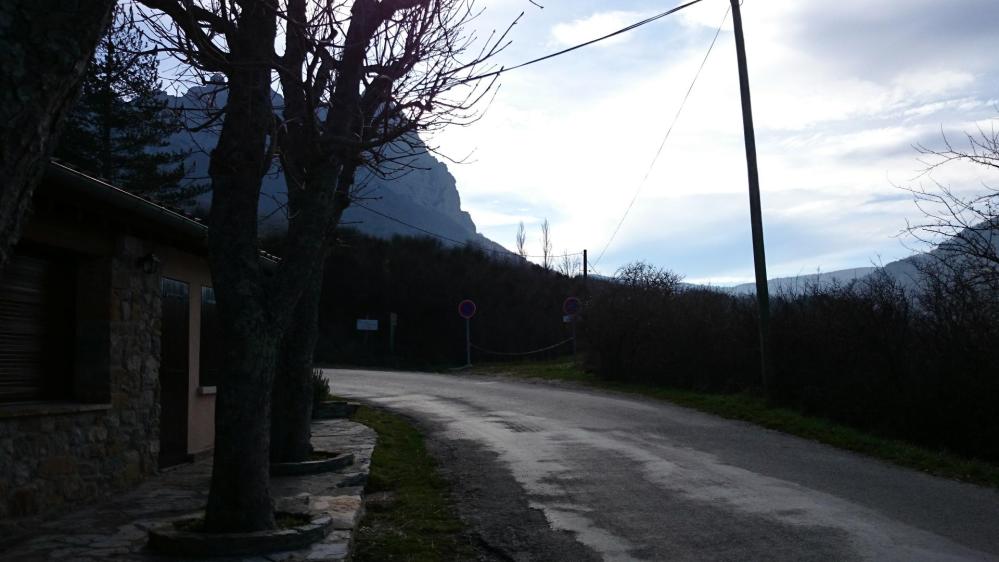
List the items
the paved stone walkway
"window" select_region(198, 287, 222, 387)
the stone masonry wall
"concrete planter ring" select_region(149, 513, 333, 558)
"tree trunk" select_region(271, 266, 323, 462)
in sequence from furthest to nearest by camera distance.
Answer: "window" select_region(198, 287, 222, 387) → "tree trunk" select_region(271, 266, 323, 462) → the stone masonry wall → the paved stone walkway → "concrete planter ring" select_region(149, 513, 333, 558)

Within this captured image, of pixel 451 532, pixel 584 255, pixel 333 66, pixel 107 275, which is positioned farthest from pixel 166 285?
pixel 584 255

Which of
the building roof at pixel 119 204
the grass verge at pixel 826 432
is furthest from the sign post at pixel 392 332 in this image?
the building roof at pixel 119 204

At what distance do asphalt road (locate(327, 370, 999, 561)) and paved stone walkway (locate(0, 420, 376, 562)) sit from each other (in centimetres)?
114

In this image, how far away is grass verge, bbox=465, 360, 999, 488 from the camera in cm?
962

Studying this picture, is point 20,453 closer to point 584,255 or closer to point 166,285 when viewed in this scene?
point 166,285

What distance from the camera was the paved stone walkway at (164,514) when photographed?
566cm

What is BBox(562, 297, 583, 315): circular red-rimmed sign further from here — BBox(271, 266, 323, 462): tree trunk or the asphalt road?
BBox(271, 266, 323, 462): tree trunk

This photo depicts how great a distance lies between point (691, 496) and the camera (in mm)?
8078

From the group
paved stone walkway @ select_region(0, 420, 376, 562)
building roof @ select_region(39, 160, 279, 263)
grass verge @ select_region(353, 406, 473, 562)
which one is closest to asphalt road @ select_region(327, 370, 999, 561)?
grass verge @ select_region(353, 406, 473, 562)

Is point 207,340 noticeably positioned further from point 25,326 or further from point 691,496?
point 691,496

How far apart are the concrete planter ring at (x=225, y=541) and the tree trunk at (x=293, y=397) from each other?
10.3ft

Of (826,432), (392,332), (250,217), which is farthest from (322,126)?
(392,332)

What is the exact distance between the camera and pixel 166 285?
979 centimetres

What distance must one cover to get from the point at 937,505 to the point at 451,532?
4424 millimetres
